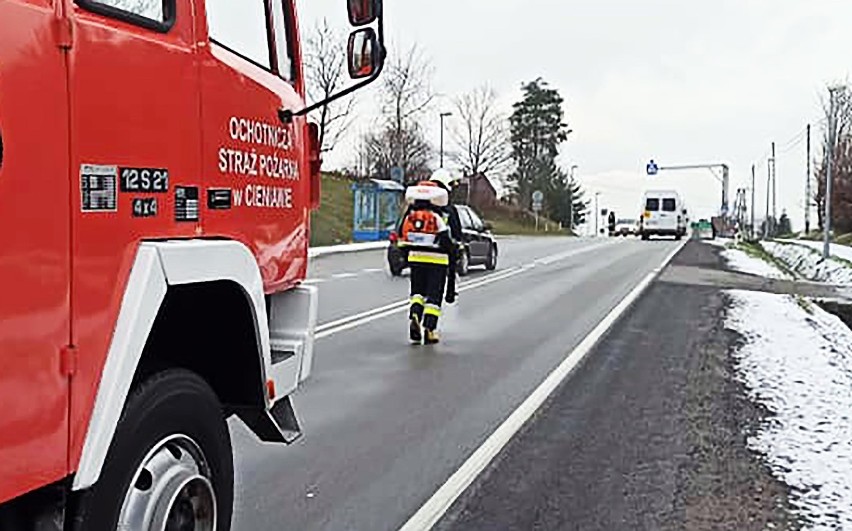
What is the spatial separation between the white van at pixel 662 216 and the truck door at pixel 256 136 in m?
56.4

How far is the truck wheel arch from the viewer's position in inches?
114

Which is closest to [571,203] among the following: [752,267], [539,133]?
[539,133]

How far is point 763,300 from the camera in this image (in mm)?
17703

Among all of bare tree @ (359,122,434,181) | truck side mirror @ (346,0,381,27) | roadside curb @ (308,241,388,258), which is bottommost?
roadside curb @ (308,241,388,258)

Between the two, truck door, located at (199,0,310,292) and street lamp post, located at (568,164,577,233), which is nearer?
truck door, located at (199,0,310,292)

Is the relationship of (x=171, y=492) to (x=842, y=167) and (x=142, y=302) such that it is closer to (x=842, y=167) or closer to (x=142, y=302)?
(x=142, y=302)

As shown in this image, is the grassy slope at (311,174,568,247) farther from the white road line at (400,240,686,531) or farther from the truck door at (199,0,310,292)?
the truck door at (199,0,310,292)

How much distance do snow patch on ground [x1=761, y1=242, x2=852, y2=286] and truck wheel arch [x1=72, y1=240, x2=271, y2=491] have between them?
23.1 m

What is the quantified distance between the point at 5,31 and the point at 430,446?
459cm

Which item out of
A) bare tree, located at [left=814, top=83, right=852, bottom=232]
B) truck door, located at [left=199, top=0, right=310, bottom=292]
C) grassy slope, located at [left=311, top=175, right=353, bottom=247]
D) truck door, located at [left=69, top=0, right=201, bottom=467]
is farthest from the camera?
bare tree, located at [left=814, top=83, right=852, bottom=232]

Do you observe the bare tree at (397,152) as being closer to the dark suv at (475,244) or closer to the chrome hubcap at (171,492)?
the dark suv at (475,244)

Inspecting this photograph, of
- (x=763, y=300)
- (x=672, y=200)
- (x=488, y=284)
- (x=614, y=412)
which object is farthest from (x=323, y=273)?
(x=672, y=200)

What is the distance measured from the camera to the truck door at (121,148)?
2807 mm

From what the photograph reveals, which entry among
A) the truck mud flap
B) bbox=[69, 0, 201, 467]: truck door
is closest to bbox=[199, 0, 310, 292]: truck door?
bbox=[69, 0, 201, 467]: truck door
